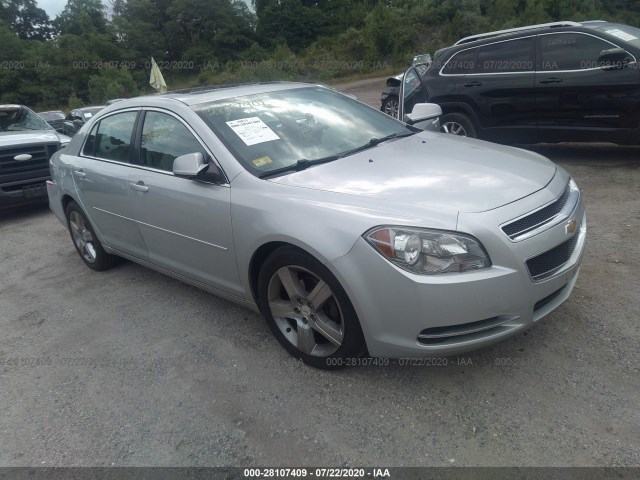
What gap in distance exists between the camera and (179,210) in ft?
11.5

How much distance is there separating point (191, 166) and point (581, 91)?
17.3 ft

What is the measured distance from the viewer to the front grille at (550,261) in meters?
2.53

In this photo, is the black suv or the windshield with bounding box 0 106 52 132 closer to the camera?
the black suv

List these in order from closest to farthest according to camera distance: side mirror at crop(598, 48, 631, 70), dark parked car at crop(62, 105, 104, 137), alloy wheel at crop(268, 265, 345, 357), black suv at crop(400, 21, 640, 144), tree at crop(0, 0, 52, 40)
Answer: alloy wheel at crop(268, 265, 345, 357), side mirror at crop(598, 48, 631, 70), black suv at crop(400, 21, 640, 144), dark parked car at crop(62, 105, 104, 137), tree at crop(0, 0, 52, 40)

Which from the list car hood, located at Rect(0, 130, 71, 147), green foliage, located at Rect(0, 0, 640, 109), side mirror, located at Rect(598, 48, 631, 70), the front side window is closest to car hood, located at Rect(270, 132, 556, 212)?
the front side window

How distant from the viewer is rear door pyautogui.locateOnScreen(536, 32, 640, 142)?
19.6ft

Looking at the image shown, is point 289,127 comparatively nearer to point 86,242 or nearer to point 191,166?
point 191,166

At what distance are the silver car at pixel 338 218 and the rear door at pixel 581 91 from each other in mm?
3401

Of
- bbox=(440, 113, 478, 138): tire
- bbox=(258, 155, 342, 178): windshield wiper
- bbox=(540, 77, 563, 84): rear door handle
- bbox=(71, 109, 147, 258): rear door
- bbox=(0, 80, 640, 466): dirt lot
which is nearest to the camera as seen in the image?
bbox=(0, 80, 640, 466): dirt lot

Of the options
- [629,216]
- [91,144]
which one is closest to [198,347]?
[91,144]

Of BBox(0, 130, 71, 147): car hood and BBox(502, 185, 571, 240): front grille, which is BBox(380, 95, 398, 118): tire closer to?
BBox(0, 130, 71, 147): car hood

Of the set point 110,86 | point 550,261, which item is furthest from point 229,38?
point 550,261

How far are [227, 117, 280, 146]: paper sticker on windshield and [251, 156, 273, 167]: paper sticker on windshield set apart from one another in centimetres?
15

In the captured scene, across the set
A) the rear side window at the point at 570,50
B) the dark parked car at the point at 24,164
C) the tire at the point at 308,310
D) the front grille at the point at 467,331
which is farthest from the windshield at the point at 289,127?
the dark parked car at the point at 24,164
